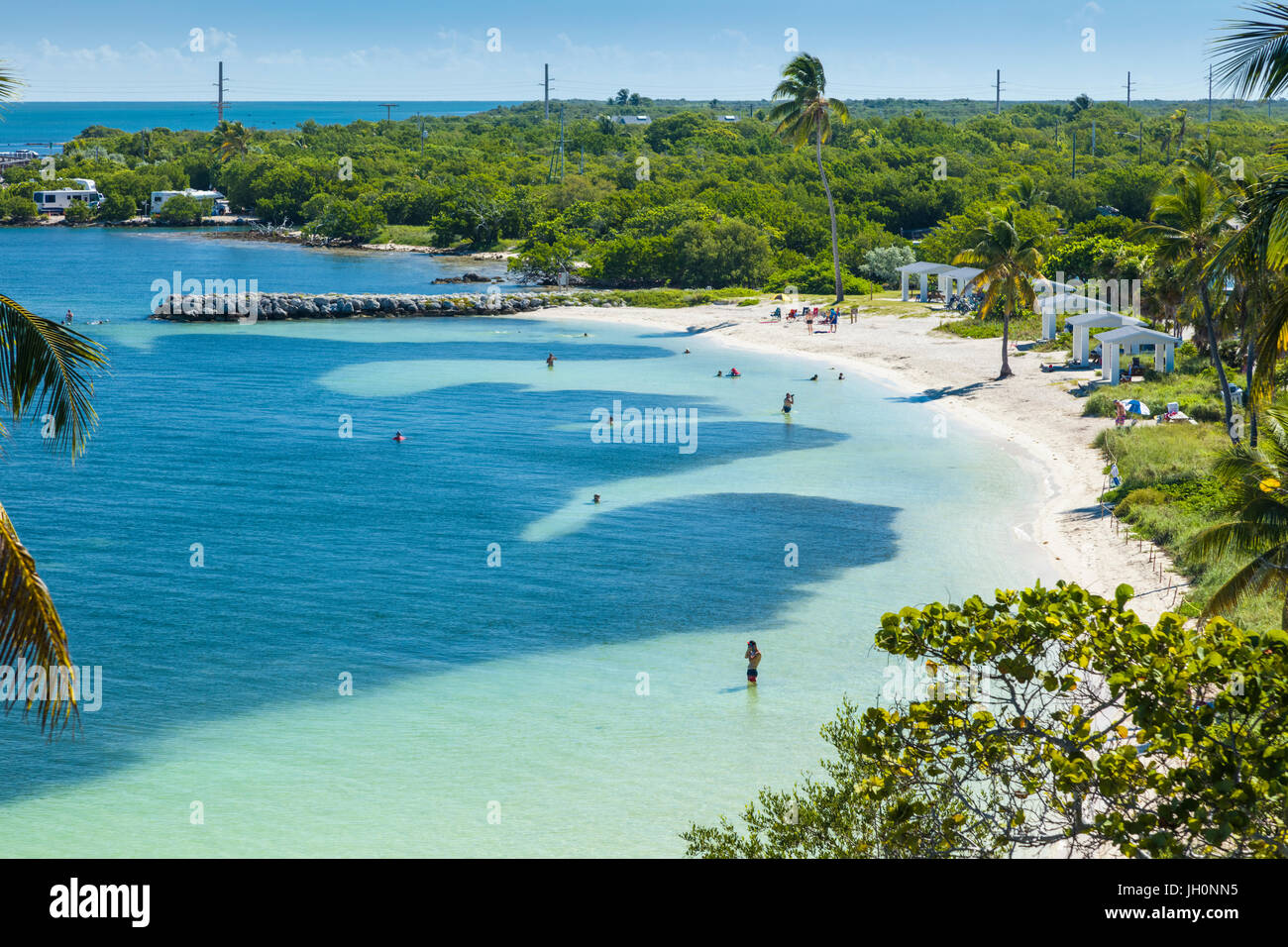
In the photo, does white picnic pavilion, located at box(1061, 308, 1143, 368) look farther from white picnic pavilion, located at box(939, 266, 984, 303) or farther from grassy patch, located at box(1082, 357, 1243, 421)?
white picnic pavilion, located at box(939, 266, 984, 303)

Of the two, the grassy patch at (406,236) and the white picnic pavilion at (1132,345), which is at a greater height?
the grassy patch at (406,236)

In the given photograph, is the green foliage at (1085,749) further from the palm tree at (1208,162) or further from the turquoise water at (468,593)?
the palm tree at (1208,162)

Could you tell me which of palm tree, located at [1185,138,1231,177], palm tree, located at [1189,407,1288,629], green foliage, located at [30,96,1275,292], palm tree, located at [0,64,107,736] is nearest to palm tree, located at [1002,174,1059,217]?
green foliage, located at [30,96,1275,292]

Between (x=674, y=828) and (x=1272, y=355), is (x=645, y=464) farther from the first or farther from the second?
(x=1272, y=355)

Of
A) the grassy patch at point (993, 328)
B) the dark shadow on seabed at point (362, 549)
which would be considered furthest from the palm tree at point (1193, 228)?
the grassy patch at point (993, 328)

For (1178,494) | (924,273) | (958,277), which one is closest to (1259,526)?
(1178,494)
